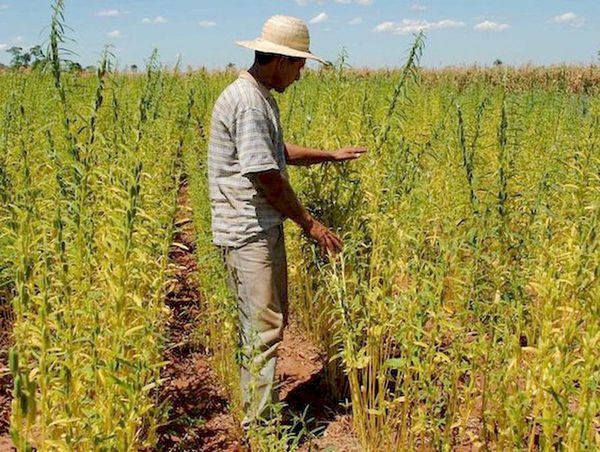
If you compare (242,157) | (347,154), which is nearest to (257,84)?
(242,157)

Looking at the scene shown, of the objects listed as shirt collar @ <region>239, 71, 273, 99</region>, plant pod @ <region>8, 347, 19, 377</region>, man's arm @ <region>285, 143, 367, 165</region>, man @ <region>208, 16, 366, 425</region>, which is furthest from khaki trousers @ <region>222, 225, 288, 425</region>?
plant pod @ <region>8, 347, 19, 377</region>

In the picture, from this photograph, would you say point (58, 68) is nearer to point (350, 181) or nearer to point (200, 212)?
point (350, 181)

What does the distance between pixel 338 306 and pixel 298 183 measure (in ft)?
5.54

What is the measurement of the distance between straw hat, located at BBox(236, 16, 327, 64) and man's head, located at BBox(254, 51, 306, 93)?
0.05m

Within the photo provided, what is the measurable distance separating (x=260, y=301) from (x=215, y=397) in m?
0.97

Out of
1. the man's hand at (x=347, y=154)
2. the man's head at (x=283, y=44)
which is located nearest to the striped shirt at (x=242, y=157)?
the man's head at (x=283, y=44)

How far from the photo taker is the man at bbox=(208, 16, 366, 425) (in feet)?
9.52

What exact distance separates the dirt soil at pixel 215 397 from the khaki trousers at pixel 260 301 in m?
0.27

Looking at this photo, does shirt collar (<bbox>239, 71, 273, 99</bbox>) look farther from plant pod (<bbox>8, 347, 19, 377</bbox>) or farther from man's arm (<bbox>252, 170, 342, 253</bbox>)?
plant pod (<bbox>8, 347, 19, 377</bbox>)

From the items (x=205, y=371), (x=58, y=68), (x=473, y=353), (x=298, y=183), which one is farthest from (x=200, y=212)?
(x=473, y=353)

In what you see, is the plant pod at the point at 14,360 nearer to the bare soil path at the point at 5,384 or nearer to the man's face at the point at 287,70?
the bare soil path at the point at 5,384

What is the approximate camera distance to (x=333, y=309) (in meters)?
3.80

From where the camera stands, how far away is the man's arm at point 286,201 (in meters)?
2.91

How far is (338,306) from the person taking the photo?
2.95 meters
